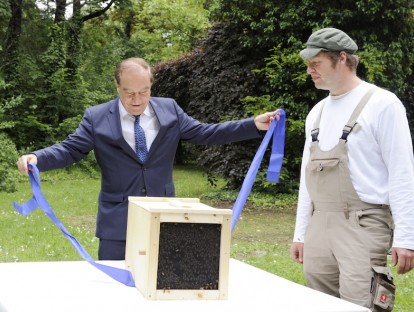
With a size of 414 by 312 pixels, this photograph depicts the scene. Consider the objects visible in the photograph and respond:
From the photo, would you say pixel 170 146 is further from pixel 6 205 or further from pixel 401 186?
pixel 6 205

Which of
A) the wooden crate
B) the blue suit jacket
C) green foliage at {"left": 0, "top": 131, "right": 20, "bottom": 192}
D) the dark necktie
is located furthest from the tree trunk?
the wooden crate

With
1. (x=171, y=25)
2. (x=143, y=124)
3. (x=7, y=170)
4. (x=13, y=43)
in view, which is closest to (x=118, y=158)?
(x=143, y=124)

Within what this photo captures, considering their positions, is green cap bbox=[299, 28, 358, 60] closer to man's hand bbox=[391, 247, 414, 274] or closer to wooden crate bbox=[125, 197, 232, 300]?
man's hand bbox=[391, 247, 414, 274]

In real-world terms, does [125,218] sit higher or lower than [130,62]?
lower

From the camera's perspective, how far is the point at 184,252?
2.84 m

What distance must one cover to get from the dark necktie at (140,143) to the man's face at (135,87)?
0.11m

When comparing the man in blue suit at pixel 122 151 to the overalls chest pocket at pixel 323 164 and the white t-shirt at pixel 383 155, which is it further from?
the white t-shirt at pixel 383 155

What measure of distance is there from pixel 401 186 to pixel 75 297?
62.2 inches

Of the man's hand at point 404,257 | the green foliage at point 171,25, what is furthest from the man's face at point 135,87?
the green foliage at point 171,25

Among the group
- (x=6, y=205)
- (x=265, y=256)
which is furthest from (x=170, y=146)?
(x=6, y=205)

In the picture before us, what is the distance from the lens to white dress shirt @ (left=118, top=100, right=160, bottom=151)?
3754 millimetres

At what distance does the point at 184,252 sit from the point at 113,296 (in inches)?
12.7

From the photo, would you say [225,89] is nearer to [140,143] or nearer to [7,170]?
[7,170]

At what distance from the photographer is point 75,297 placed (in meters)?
2.78
